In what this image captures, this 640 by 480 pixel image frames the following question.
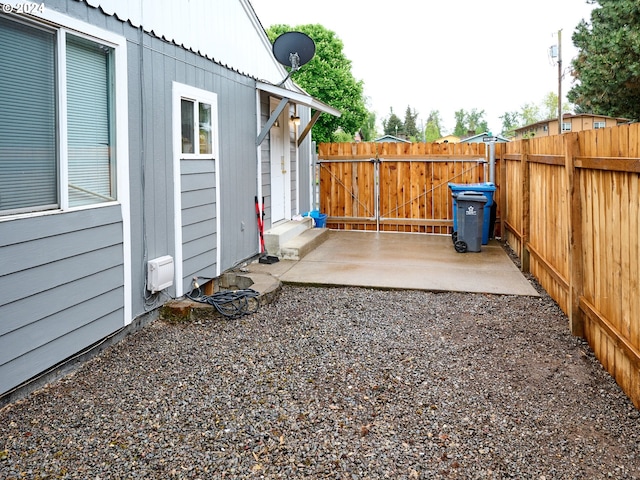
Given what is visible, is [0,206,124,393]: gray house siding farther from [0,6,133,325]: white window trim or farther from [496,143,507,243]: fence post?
[496,143,507,243]: fence post

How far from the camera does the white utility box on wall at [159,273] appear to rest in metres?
4.50

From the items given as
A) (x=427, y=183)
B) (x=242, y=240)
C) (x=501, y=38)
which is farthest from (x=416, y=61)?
(x=242, y=240)

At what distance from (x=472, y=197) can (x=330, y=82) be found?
1751cm

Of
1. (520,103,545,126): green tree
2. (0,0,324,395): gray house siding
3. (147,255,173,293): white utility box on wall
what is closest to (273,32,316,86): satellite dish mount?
(0,0,324,395): gray house siding

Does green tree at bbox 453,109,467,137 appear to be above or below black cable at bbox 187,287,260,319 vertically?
above

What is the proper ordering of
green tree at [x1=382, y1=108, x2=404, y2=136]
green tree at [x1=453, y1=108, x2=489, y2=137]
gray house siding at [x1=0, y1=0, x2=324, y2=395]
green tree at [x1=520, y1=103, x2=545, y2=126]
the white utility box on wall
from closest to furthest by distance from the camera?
gray house siding at [x1=0, y1=0, x2=324, y2=395] → the white utility box on wall → green tree at [x1=520, y1=103, x2=545, y2=126] → green tree at [x1=382, y1=108, x2=404, y2=136] → green tree at [x1=453, y1=108, x2=489, y2=137]

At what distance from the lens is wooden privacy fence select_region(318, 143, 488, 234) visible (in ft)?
32.9

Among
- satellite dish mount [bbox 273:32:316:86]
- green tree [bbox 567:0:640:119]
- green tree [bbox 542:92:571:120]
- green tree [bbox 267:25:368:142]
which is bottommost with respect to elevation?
satellite dish mount [bbox 273:32:316:86]

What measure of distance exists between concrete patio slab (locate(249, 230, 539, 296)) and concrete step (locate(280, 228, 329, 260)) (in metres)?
0.10

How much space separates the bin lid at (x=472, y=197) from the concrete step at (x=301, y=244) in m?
2.33

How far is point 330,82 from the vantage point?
24.3m

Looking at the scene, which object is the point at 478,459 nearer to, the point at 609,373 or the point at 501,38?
the point at 609,373

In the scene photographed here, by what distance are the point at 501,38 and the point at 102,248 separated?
57.8 metres

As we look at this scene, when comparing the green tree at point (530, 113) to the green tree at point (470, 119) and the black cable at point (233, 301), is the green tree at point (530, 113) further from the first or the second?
the black cable at point (233, 301)
